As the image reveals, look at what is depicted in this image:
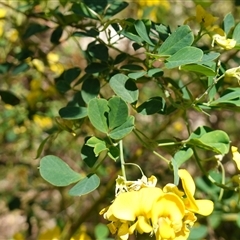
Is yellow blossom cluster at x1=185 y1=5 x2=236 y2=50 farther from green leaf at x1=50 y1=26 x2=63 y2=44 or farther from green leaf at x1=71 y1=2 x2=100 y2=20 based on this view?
green leaf at x1=50 y1=26 x2=63 y2=44

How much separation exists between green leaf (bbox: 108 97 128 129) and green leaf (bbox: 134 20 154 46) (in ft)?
0.39

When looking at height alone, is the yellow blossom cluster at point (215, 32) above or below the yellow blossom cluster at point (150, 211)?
above

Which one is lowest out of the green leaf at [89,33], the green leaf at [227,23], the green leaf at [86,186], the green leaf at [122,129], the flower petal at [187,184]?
the green leaf at [86,186]

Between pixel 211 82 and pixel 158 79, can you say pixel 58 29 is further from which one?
pixel 211 82

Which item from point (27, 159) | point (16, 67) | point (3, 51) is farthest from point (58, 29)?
point (27, 159)

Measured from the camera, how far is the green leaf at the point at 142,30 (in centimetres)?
82

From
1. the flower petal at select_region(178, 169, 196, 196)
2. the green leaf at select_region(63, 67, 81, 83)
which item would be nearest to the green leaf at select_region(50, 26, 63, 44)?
the green leaf at select_region(63, 67, 81, 83)

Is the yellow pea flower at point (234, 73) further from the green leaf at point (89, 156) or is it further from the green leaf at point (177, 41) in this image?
the green leaf at point (89, 156)

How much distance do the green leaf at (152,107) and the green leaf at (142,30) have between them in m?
0.09

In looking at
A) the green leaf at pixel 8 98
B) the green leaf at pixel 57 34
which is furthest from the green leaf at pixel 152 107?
the green leaf at pixel 8 98

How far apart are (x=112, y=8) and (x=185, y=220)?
0.52m

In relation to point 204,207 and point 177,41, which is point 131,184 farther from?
point 177,41

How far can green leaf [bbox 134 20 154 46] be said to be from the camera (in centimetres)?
82

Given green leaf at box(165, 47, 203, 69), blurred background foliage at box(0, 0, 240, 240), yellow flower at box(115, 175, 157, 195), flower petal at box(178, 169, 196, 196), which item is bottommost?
blurred background foliage at box(0, 0, 240, 240)
